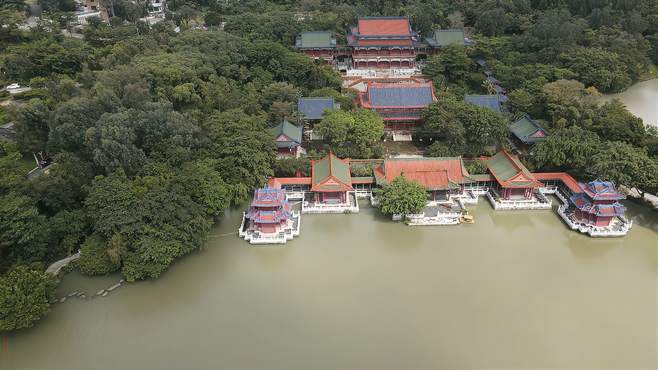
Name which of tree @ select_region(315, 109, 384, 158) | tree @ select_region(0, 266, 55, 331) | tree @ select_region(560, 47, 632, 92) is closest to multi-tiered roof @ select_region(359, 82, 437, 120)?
tree @ select_region(315, 109, 384, 158)

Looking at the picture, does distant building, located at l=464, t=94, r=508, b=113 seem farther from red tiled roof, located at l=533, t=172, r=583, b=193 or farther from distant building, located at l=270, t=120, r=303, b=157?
distant building, located at l=270, t=120, r=303, b=157

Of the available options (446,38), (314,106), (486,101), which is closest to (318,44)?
(446,38)

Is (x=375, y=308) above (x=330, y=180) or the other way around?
the other way around

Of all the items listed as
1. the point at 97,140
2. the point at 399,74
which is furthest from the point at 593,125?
the point at 97,140

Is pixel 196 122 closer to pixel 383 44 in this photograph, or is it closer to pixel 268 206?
pixel 268 206

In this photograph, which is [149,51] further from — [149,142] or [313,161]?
[313,161]

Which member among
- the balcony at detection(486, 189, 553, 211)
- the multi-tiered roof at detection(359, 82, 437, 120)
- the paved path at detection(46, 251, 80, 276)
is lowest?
the paved path at detection(46, 251, 80, 276)
